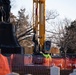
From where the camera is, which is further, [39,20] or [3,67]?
[39,20]

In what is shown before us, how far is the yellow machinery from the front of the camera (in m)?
39.3

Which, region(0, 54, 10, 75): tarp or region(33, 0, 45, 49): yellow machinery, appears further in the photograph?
region(33, 0, 45, 49): yellow machinery

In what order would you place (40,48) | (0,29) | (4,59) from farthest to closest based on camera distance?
(40,48), (0,29), (4,59)

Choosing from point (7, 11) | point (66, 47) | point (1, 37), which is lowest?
point (66, 47)

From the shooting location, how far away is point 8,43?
71.7ft

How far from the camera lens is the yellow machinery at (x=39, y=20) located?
39281mm

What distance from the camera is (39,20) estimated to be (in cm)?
4066

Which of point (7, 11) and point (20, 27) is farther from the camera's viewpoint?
point (20, 27)

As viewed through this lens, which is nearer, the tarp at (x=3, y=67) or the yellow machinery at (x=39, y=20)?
the tarp at (x=3, y=67)

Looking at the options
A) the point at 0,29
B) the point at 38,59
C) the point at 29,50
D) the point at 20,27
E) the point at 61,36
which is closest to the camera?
the point at 0,29

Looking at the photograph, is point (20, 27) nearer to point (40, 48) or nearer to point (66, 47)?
point (66, 47)

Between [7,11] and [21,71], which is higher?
[7,11]

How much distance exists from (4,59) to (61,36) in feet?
217

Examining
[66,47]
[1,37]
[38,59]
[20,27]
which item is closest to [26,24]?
[20,27]
